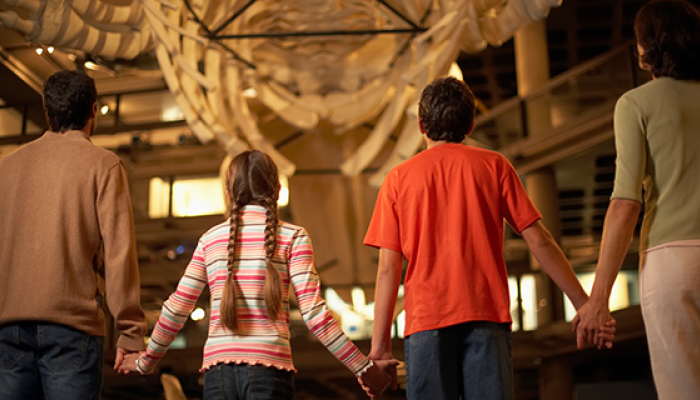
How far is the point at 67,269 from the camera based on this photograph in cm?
213

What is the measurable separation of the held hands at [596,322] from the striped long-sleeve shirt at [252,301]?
65 centimetres

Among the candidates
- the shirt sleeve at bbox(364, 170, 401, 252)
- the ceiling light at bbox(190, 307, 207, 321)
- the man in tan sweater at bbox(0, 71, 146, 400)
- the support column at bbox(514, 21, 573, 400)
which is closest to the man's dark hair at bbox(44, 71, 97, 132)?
the man in tan sweater at bbox(0, 71, 146, 400)

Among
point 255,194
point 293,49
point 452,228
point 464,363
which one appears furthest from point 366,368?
point 293,49

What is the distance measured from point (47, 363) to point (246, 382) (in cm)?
53

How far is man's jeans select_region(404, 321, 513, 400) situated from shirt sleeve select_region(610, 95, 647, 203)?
1.69ft

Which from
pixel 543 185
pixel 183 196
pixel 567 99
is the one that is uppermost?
pixel 567 99

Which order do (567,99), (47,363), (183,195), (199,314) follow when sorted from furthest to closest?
(183,195)
(567,99)
(199,314)
(47,363)

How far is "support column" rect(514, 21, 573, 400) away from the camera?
35.0ft

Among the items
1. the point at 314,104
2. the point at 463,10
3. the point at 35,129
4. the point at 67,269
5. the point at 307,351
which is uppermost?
the point at 35,129

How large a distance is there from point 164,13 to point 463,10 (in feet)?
6.19

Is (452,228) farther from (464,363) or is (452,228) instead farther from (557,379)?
(557,379)

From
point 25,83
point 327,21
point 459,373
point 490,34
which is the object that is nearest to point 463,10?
point 490,34

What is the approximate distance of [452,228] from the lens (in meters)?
2.12

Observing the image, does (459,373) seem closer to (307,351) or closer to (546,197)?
(307,351)
